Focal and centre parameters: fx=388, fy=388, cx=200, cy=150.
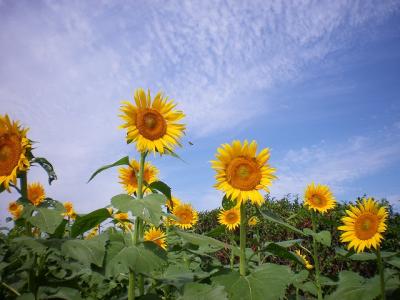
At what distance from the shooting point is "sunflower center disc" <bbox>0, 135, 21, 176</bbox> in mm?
3219

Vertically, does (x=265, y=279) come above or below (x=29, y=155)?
below

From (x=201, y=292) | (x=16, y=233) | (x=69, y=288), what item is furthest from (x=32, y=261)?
(x=16, y=233)

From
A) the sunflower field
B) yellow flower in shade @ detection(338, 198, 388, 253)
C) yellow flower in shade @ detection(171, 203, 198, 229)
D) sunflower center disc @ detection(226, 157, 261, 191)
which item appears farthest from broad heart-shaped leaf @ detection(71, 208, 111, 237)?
yellow flower in shade @ detection(171, 203, 198, 229)

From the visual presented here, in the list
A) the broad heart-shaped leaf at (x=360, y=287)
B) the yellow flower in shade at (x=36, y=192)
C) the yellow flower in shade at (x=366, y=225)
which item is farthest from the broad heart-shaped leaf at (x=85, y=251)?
the yellow flower in shade at (x=36, y=192)

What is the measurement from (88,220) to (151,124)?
1.18 m

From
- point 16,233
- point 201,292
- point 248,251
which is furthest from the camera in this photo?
point 16,233

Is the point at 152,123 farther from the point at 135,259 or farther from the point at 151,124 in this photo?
the point at 135,259

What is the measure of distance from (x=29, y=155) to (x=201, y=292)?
1775mm

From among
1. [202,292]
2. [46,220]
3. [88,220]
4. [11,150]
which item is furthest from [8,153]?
[202,292]

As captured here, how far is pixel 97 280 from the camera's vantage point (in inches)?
144

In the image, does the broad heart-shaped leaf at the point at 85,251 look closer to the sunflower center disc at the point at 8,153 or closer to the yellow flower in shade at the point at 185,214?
the sunflower center disc at the point at 8,153

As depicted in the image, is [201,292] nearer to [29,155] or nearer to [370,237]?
[29,155]

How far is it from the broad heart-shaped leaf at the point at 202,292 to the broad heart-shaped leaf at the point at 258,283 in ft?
0.30

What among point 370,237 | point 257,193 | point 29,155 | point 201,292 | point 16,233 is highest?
point 16,233
